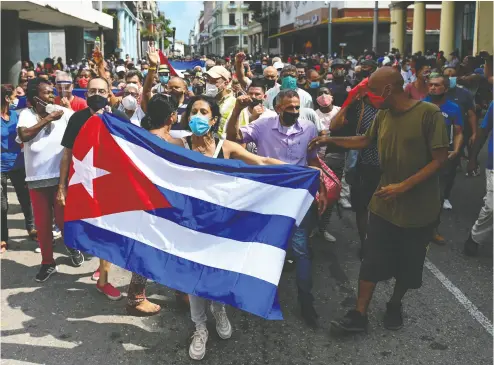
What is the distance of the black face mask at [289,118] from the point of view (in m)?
4.38

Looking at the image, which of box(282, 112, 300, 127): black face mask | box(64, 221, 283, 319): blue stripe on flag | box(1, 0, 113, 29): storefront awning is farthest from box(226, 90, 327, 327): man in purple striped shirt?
box(1, 0, 113, 29): storefront awning

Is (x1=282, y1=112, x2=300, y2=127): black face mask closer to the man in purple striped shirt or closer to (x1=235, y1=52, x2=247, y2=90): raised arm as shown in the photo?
the man in purple striped shirt

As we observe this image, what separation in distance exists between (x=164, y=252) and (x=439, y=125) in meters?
1.99

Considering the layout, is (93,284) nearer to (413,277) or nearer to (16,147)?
(16,147)

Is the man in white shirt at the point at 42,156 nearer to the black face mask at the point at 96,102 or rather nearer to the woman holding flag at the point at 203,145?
the black face mask at the point at 96,102

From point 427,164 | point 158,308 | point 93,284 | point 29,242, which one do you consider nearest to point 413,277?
point 427,164

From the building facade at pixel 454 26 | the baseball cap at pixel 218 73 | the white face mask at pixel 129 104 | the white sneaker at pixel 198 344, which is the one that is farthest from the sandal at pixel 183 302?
the building facade at pixel 454 26

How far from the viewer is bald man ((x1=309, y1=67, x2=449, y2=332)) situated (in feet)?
12.4

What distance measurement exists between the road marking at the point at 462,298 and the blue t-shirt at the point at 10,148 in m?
4.38

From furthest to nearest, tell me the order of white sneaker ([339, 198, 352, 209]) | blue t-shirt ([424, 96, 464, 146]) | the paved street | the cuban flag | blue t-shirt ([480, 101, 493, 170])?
white sneaker ([339, 198, 352, 209])
blue t-shirt ([424, 96, 464, 146])
blue t-shirt ([480, 101, 493, 170])
the paved street
the cuban flag

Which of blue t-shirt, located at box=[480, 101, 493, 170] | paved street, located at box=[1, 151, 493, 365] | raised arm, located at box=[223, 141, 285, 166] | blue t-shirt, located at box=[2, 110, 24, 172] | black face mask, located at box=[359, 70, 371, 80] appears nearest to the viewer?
paved street, located at box=[1, 151, 493, 365]

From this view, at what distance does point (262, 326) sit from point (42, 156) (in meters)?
2.56

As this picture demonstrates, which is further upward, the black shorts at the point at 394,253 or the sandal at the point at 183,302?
the black shorts at the point at 394,253

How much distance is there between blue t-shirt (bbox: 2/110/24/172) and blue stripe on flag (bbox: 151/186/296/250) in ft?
9.65
